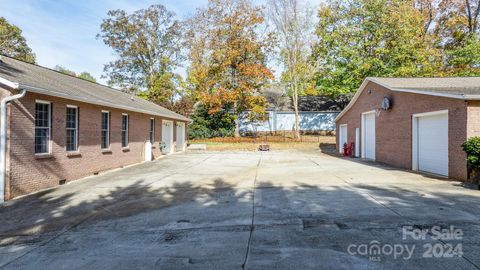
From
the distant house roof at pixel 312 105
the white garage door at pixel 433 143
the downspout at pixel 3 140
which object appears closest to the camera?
the downspout at pixel 3 140

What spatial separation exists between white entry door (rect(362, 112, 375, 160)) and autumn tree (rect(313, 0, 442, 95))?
10.3 meters

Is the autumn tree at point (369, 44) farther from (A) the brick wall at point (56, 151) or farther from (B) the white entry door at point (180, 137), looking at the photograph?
(A) the brick wall at point (56, 151)

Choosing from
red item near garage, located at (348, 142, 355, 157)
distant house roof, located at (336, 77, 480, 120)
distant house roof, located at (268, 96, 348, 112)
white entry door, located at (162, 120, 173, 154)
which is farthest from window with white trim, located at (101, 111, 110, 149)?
distant house roof, located at (268, 96, 348, 112)

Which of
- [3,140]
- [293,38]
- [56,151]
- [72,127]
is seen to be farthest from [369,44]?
[3,140]

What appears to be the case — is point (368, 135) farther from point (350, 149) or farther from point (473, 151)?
point (473, 151)

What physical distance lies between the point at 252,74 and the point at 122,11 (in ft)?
62.5

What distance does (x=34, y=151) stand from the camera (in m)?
9.44

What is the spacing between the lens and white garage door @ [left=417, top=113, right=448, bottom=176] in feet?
37.6

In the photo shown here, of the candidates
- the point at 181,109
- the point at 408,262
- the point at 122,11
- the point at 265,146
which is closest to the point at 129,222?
the point at 408,262

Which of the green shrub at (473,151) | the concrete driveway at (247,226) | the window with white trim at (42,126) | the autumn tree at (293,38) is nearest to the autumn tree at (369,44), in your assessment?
the autumn tree at (293,38)

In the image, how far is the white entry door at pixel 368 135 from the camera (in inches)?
730

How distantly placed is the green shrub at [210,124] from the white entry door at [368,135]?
700 inches

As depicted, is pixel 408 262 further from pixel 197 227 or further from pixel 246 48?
pixel 246 48

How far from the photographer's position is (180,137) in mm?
26500
